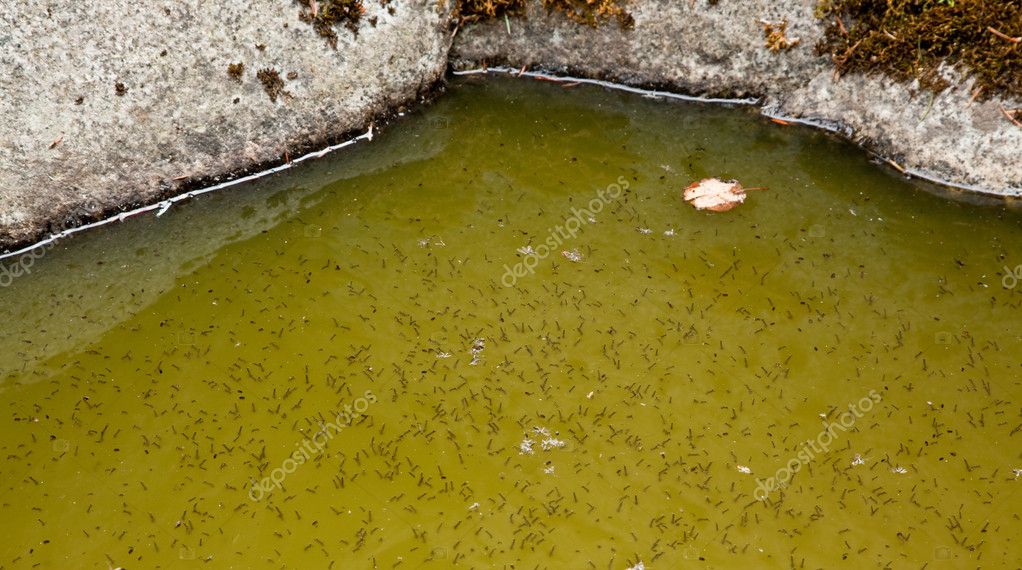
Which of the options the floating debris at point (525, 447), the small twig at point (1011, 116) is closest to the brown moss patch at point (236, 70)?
the floating debris at point (525, 447)

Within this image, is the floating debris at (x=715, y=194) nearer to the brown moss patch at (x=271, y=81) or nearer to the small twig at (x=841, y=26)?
the small twig at (x=841, y=26)

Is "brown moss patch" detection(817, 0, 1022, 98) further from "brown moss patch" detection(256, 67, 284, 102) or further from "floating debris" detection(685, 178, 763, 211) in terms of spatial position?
"brown moss patch" detection(256, 67, 284, 102)

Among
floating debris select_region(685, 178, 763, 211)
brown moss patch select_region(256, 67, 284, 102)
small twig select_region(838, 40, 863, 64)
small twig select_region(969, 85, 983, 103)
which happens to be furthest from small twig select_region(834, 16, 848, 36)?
brown moss patch select_region(256, 67, 284, 102)

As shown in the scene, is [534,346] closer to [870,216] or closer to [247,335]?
[247,335]

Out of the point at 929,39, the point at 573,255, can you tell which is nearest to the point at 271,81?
the point at 573,255

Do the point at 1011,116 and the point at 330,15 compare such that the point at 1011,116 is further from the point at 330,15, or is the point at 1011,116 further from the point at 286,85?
the point at 286,85

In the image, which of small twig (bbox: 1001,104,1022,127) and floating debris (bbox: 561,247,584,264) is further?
small twig (bbox: 1001,104,1022,127)
